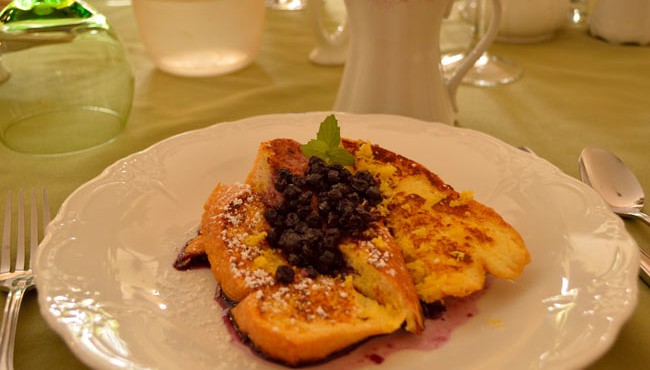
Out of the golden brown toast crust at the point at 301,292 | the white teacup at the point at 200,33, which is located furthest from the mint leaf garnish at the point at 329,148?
the white teacup at the point at 200,33

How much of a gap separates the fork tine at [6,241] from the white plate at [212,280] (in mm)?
141

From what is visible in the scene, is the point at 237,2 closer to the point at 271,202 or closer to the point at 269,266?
the point at 271,202

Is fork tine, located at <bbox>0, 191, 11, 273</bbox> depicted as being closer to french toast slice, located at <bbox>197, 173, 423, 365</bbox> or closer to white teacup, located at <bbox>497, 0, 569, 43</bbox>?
french toast slice, located at <bbox>197, 173, 423, 365</bbox>

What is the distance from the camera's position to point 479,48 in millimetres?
1613

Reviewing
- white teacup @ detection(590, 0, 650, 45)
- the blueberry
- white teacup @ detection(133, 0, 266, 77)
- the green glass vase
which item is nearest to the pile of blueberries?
the blueberry

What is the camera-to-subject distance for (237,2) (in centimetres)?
194

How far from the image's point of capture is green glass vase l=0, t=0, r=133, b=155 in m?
1.64

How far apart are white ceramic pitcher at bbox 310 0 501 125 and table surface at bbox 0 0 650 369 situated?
0.24m

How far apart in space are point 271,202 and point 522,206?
514 millimetres

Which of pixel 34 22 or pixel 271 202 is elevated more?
pixel 34 22

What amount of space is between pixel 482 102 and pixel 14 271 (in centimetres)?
142

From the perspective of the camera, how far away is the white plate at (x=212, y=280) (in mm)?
868

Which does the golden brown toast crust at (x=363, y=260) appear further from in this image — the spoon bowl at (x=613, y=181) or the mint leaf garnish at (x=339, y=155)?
the spoon bowl at (x=613, y=181)

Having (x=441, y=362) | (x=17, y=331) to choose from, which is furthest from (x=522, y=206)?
(x=17, y=331)
